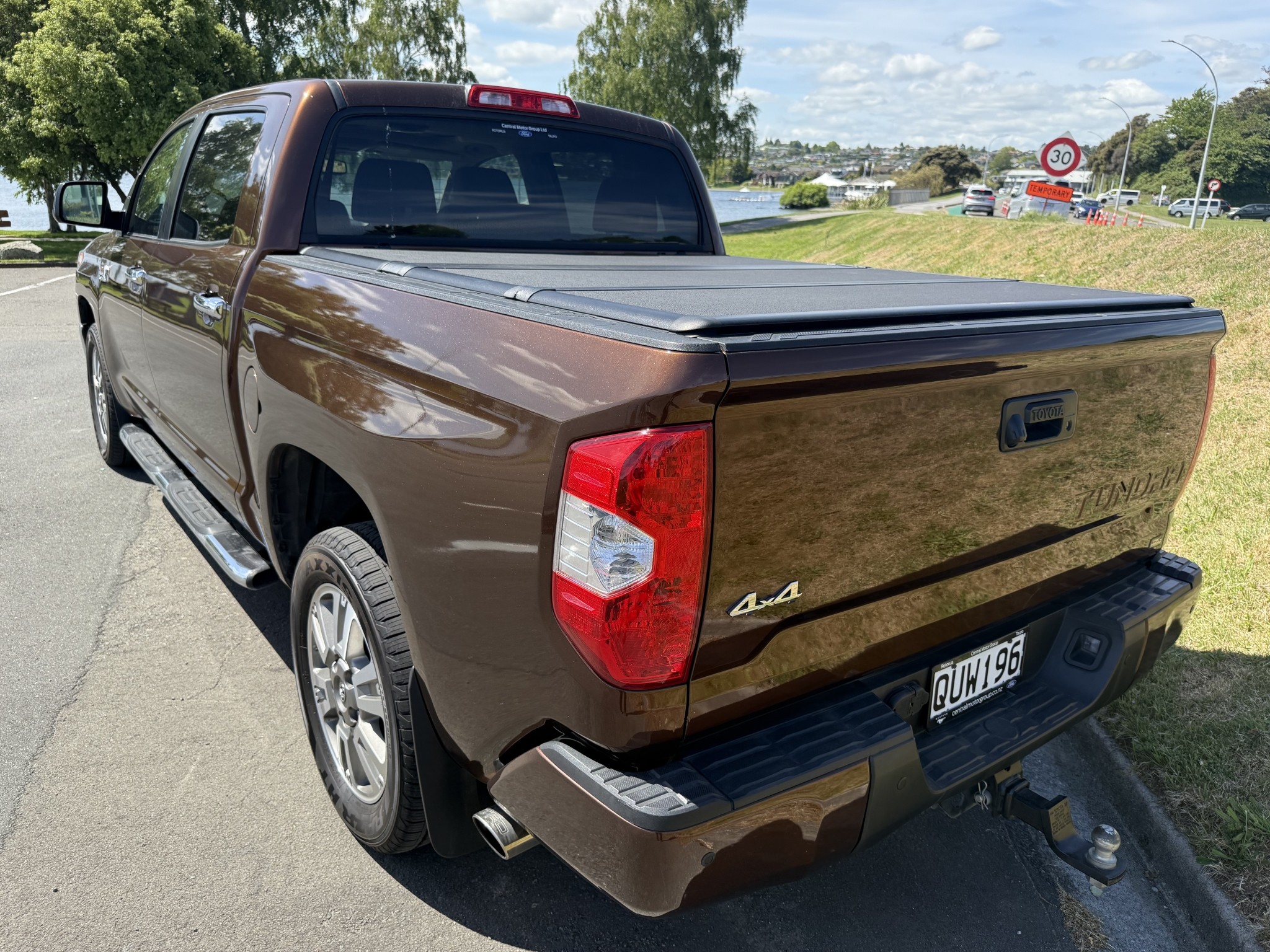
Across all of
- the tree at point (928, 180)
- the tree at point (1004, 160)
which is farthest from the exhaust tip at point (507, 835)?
the tree at point (1004, 160)

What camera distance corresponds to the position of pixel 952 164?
95125 millimetres

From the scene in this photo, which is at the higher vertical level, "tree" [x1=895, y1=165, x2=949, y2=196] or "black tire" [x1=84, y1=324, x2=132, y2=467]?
"tree" [x1=895, y1=165, x2=949, y2=196]

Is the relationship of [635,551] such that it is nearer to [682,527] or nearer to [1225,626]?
[682,527]

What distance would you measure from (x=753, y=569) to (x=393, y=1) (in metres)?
41.9

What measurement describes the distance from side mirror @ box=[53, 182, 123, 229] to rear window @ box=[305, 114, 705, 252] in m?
2.37

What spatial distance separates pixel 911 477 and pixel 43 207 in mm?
56272

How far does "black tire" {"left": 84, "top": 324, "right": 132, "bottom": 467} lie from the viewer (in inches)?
217

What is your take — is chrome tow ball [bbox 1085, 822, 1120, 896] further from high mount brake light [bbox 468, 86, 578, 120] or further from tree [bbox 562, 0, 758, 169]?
tree [bbox 562, 0, 758, 169]

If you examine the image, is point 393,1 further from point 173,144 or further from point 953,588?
point 953,588

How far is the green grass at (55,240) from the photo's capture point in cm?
2334

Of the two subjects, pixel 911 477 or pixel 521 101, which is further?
pixel 521 101

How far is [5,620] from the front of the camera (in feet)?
12.9

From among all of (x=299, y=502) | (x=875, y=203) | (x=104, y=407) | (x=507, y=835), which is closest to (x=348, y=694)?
(x=299, y=502)

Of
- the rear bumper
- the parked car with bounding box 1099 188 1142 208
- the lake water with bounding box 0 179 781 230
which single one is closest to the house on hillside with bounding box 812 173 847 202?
the lake water with bounding box 0 179 781 230
